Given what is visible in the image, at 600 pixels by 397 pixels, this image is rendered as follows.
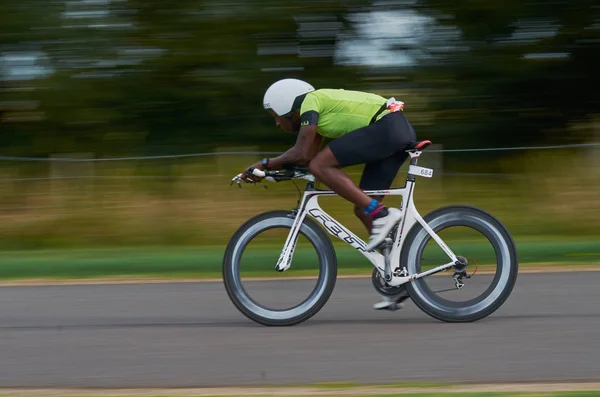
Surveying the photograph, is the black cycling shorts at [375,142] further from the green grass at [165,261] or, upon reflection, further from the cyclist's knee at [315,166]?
the green grass at [165,261]

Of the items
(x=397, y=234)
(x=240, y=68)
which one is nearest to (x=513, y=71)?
(x=240, y=68)

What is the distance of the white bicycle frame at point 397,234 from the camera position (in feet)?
20.4

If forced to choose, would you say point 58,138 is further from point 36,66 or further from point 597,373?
point 597,373

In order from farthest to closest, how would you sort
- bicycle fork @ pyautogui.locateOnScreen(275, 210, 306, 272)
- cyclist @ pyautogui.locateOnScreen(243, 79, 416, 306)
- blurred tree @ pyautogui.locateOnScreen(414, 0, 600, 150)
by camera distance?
blurred tree @ pyautogui.locateOnScreen(414, 0, 600, 150), bicycle fork @ pyautogui.locateOnScreen(275, 210, 306, 272), cyclist @ pyautogui.locateOnScreen(243, 79, 416, 306)

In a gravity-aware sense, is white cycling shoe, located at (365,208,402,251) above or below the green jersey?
below

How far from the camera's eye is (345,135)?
20.4ft

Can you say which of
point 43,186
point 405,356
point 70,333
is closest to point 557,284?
point 405,356

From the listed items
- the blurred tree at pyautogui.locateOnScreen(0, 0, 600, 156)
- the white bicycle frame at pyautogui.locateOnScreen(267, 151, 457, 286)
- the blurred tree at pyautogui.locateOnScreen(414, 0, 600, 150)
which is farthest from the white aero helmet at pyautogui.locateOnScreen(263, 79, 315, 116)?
the blurred tree at pyautogui.locateOnScreen(414, 0, 600, 150)

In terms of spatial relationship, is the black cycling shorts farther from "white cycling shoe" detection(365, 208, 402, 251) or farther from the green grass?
the green grass

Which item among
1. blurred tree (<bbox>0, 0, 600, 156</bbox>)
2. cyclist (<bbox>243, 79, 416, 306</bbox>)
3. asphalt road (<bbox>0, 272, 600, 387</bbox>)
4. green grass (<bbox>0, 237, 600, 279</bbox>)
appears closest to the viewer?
asphalt road (<bbox>0, 272, 600, 387</bbox>)

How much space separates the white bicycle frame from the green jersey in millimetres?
335

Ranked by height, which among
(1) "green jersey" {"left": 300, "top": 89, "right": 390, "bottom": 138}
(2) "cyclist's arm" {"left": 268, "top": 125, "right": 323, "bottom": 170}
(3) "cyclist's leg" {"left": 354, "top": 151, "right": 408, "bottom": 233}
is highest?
(1) "green jersey" {"left": 300, "top": 89, "right": 390, "bottom": 138}

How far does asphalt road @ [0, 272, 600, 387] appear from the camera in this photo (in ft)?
16.7

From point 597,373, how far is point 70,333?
3.21 metres
